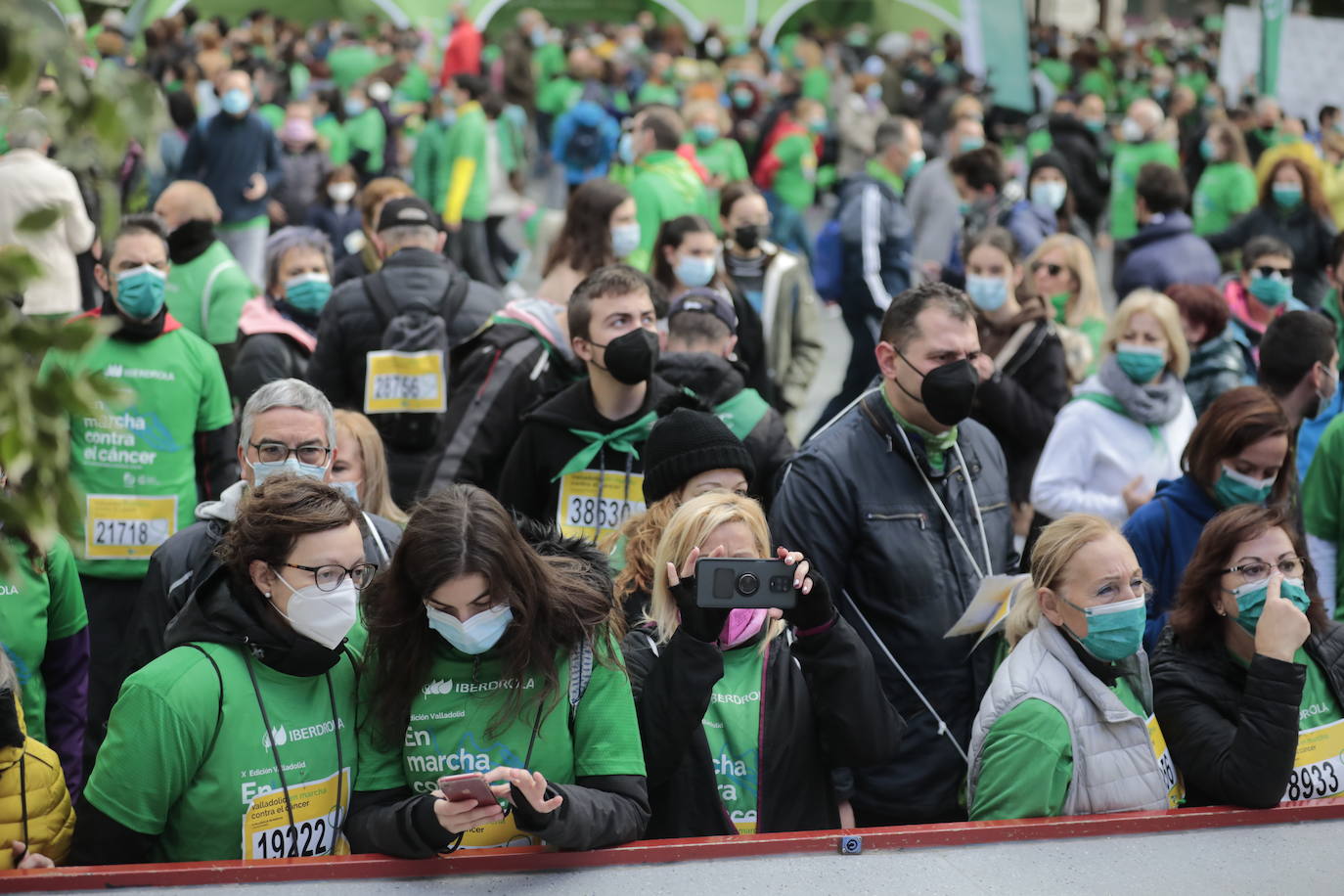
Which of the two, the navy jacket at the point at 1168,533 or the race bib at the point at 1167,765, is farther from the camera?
the navy jacket at the point at 1168,533

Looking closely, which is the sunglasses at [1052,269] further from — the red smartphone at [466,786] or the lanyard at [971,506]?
the red smartphone at [466,786]

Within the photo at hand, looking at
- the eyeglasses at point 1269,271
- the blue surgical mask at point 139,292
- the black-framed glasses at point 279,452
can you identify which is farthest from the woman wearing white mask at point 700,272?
the black-framed glasses at point 279,452

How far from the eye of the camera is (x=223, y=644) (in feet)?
10.4

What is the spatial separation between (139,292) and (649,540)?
7.08 feet

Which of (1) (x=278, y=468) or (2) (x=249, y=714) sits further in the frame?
(1) (x=278, y=468)

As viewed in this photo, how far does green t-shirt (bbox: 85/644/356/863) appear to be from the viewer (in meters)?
3.04

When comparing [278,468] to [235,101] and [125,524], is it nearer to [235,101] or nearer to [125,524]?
[125,524]

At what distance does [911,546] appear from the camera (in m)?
4.23

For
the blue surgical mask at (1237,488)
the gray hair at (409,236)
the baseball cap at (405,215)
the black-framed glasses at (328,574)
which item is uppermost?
the baseball cap at (405,215)

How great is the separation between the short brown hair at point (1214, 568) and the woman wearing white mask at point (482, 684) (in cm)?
162

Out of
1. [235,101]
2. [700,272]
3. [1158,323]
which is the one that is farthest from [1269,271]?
[235,101]

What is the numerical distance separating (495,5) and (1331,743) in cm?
2716

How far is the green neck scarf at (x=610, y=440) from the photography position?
16.1 ft

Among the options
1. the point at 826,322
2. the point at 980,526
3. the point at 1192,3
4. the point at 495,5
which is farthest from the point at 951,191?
the point at 1192,3
